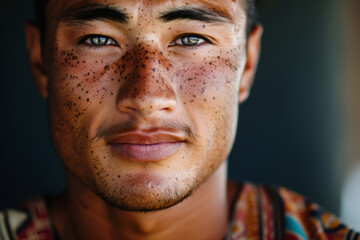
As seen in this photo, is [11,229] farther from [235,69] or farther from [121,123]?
[235,69]

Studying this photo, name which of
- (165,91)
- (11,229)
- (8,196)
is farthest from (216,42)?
(8,196)

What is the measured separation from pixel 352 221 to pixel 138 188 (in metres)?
1.45

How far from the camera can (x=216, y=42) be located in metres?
1.41

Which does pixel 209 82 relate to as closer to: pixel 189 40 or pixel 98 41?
pixel 189 40

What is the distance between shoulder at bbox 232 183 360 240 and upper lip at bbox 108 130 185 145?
20.7 inches

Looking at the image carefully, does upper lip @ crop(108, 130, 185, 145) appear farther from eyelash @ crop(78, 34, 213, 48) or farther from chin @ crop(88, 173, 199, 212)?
eyelash @ crop(78, 34, 213, 48)

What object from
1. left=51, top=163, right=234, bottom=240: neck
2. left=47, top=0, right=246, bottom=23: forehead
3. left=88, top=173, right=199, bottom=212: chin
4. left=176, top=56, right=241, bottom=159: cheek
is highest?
left=47, top=0, right=246, bottom=23: forehead

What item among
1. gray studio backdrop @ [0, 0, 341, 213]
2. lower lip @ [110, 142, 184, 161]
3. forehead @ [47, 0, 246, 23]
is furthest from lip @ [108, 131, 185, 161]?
gray studio backdrop @ [0, 0, 341, 213]

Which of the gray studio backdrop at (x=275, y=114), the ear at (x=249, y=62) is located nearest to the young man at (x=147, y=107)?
the ear at (x=249, y=62)

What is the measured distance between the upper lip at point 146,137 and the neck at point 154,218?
0.31 metres

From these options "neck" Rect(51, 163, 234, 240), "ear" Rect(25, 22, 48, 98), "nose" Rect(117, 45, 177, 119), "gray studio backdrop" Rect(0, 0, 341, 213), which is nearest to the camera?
"nose" Rect(117, 45, 177, 119)

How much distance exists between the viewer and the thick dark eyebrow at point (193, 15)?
1328 mm

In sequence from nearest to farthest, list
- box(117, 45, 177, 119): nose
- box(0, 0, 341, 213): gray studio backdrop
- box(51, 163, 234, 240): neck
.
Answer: box(117, 45, 177, 119): nose → box(51, 163, 234, 240): neck → box(0, 0, 341, 213): gray studio backdrop

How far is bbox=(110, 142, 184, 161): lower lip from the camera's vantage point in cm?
131
